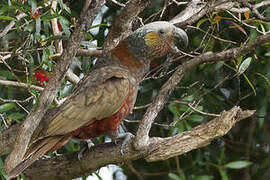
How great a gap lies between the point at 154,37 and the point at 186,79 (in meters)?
0.70

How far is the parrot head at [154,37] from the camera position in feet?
12.2

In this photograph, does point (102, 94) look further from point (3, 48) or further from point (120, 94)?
point (3, 48)

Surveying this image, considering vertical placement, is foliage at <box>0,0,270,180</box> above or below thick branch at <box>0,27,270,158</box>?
below

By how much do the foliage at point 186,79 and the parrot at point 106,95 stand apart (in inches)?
6.8

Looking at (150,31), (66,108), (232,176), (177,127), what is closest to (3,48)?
(66,108)

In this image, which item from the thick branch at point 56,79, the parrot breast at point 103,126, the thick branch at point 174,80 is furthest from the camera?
the parrot breast at point 103,126

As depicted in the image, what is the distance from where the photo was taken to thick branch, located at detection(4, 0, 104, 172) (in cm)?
281

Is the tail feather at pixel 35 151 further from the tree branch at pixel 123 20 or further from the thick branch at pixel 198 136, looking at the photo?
the tree branch at pixel 123 20

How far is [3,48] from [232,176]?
2967mm

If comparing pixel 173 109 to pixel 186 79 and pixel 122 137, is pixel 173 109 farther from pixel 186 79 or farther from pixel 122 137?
pixel 122 137

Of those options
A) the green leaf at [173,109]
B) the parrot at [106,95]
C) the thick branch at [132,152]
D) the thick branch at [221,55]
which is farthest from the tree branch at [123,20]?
the thick branch at [132,152]

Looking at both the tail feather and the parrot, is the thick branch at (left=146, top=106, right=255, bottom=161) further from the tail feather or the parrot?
the tail feather

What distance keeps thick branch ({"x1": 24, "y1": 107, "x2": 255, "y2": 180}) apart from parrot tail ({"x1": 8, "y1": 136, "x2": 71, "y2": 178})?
181mm

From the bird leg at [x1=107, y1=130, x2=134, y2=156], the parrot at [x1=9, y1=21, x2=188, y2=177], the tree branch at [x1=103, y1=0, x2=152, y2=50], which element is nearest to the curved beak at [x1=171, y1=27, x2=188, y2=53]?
the parrot at [x1=9, y1=21, x2=188, y2=177]
